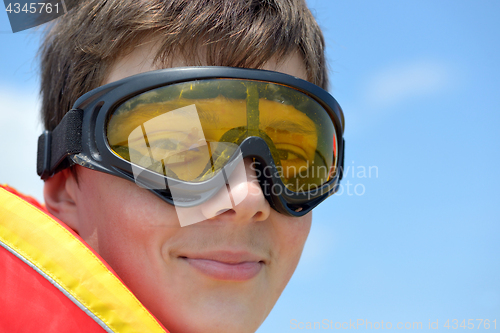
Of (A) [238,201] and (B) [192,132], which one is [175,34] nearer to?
(B) [192,132]

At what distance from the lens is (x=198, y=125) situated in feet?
4.86

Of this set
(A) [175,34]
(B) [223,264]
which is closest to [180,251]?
(B) [223,264]

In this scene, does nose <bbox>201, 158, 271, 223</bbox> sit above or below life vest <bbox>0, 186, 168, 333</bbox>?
above

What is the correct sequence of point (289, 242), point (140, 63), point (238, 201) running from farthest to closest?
point (289, 242), point (140, 63), point (238, 201)

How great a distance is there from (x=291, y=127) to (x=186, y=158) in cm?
45

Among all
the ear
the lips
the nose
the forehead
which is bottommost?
the lips

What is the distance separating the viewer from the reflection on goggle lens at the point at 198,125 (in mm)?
1465

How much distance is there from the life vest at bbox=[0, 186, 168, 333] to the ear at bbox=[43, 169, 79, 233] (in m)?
0.32

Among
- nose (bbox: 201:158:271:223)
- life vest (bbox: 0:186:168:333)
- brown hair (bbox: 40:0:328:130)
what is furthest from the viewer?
brown hair (bbox: 40:0:328:130)

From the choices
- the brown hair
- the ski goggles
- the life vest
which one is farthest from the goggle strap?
the life vest

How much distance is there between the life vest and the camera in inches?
50.1

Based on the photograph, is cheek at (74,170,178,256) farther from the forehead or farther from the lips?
the forehead

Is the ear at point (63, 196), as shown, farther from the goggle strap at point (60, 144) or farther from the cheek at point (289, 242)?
the cheek at point (289, 242)

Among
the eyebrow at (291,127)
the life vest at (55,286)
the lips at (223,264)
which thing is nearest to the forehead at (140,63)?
the eyebrow at (291,127)
